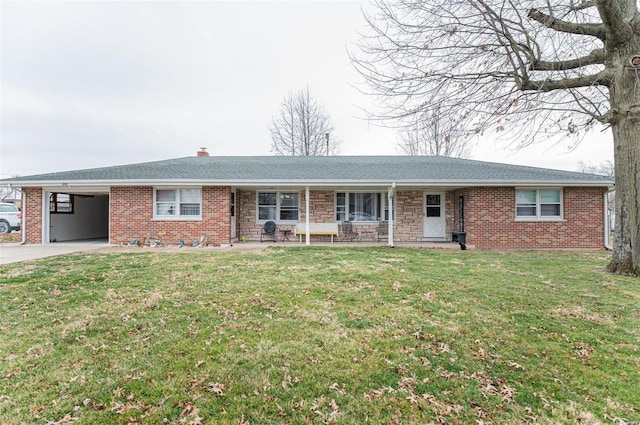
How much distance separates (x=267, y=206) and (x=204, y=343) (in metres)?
10.3

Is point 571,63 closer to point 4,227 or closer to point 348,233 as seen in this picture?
point 348,233

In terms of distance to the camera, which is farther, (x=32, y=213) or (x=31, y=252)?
(x=32, y=213)

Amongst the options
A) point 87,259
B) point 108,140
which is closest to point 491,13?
point 87,259

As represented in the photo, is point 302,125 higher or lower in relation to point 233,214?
higher

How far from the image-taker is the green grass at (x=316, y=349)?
2.54m

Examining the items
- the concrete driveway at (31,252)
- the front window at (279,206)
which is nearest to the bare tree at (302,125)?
the front window at (279,206)

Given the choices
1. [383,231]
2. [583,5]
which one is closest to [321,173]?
[383,231]

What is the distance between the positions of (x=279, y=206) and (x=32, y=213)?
951 centimetres

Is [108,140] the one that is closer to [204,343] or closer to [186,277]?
[186,277]

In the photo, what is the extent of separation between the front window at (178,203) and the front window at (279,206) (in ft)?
8.71

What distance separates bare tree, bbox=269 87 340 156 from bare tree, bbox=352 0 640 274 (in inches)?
871

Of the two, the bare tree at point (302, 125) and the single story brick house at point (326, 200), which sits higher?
the bare tree at point (302, 125)

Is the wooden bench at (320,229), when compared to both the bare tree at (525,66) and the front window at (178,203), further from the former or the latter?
the bare tree at (525,66)

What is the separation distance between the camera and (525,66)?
6.27 m
